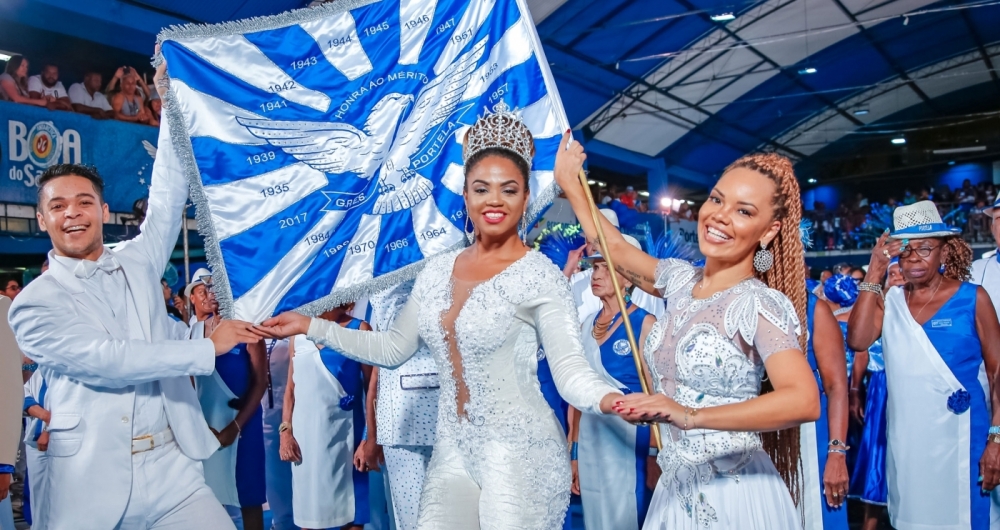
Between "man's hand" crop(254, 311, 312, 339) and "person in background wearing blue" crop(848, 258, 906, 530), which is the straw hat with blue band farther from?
"man's hand" crop(254, 311, 312, 339)

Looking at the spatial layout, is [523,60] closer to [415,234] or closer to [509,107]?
[509,107]

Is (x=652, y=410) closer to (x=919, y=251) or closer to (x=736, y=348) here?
(x=736, y=348)

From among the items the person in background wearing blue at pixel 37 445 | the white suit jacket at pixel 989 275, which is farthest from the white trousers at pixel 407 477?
the white suit jacket at pixel 989 275

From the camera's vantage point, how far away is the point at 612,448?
4.68 metres

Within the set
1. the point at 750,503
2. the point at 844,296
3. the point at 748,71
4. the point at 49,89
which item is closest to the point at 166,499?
the point at 750,503

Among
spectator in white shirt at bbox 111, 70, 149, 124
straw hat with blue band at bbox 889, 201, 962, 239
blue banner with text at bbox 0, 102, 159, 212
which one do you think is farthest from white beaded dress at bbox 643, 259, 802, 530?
spectator in white shirt at bbox 111, 70, 149, 124

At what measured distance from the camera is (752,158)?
244 cm

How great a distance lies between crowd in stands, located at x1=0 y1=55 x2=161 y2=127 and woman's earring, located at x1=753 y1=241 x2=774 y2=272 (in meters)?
8.28

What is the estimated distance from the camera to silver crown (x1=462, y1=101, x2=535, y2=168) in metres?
2.70

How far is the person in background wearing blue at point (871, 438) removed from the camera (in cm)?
499

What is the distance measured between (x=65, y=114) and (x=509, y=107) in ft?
23.2

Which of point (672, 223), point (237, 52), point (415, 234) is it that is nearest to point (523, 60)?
point (415, 234)

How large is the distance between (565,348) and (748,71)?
2055 cm

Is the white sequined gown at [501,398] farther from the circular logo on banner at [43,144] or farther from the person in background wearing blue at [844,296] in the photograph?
the circular logo on banner at [43,144]
